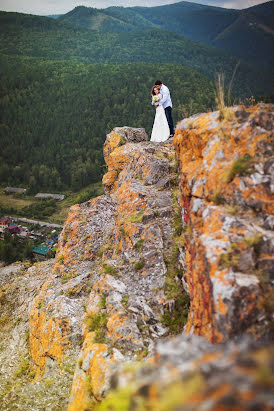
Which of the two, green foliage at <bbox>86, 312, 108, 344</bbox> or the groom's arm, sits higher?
the groom's arm

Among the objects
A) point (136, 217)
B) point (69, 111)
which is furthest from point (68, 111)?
point (136, 217)

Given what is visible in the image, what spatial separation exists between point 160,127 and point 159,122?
30cm

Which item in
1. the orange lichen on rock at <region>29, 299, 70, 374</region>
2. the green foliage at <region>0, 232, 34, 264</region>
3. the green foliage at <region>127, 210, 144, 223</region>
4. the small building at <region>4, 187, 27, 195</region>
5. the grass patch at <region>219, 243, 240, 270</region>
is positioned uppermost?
the grass patch at <region>219, 243, 240, 270</region>

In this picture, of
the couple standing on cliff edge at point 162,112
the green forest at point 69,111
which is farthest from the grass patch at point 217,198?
the green forest at point 69,111

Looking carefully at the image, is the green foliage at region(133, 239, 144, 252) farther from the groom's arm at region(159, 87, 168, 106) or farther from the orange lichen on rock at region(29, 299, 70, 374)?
the groom's arm at region(159, 87, 168, 106)

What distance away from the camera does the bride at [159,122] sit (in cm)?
1710

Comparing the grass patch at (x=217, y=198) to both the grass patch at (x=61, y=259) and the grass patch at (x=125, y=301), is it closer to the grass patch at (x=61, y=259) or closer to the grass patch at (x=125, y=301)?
the grass patch at (x=125, y=301)

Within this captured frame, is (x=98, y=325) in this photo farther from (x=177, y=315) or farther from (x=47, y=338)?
(x=47, y=338)

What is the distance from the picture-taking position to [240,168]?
7.00 meters

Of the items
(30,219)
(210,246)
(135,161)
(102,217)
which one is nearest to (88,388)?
(210,246)

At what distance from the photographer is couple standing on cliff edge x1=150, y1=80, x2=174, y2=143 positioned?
17062 mm

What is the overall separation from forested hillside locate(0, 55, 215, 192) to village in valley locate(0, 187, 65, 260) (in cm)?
3471

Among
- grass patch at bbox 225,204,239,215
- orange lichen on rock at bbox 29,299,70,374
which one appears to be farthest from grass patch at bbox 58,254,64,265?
grass patch at bbox 225,204,239,215

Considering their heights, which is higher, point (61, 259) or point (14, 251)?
point (61, 259)
